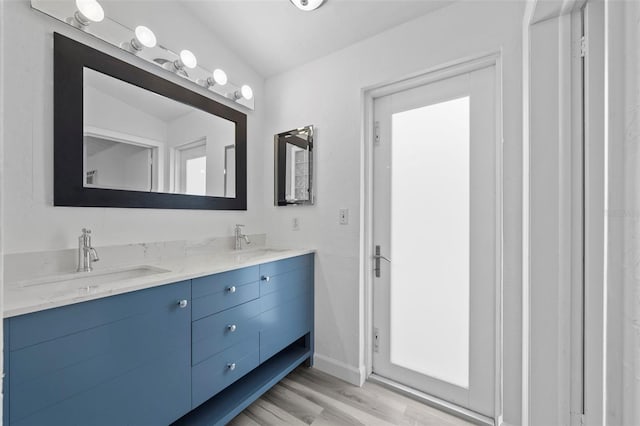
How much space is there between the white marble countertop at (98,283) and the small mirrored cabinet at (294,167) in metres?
0.53

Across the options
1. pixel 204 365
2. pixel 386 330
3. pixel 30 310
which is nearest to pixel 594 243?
pixel 386 330

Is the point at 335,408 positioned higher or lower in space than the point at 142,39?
lower

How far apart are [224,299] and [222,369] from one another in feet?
1.19

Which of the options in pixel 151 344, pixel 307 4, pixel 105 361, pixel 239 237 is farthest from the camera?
pixel 239 237

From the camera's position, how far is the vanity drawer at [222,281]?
53.8 inches

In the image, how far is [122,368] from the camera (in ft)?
3.65

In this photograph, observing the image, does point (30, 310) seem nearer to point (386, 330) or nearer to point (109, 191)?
point (109, 191)

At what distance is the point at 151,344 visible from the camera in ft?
3.93

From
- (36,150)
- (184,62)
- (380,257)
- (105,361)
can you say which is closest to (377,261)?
(380,257)

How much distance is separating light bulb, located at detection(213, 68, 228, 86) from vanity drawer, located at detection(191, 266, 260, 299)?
4.34 feet

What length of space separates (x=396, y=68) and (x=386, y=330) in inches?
67.4

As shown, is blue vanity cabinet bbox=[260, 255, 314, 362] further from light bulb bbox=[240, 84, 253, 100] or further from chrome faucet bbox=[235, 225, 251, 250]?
light bulb bbox=[240, 84, 253, 100]

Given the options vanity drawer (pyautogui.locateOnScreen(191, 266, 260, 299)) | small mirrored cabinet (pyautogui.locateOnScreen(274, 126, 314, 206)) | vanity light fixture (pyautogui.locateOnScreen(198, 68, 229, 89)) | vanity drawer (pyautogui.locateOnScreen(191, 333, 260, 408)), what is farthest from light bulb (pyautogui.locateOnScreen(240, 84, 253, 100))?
vanity drawer (pyautogui.locateOnScreen(191, 333, 260, 408))

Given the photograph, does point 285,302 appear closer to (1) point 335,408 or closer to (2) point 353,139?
(1) point 335,408
